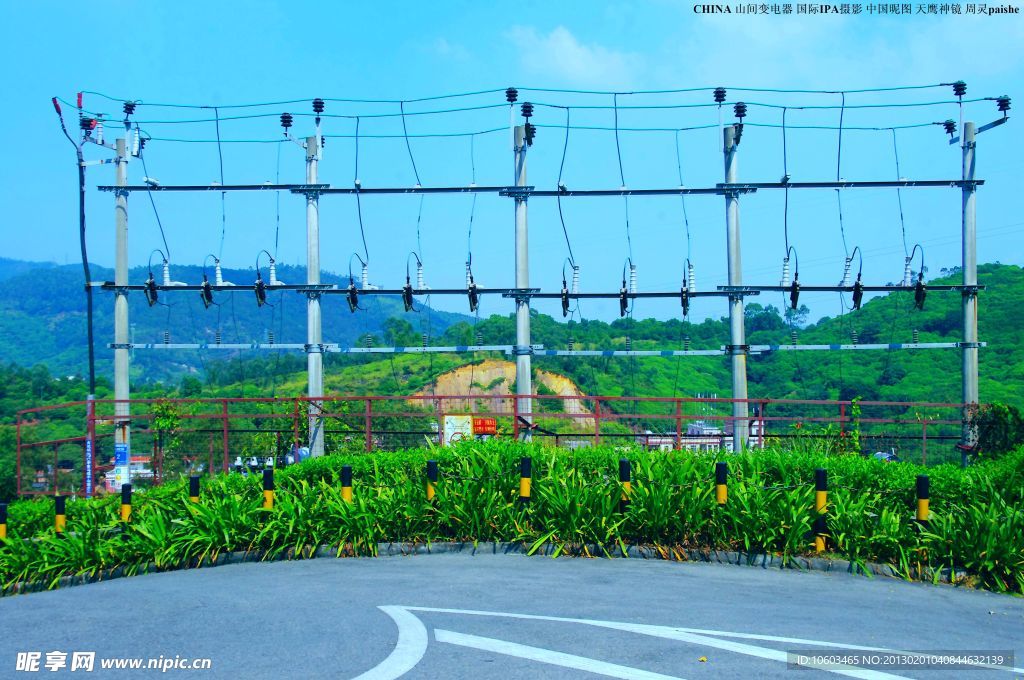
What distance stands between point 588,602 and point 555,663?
187 centimetres

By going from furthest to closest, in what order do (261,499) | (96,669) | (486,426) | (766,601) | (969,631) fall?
(486,426)
(261,499)
(766,601)
(969,631)
(96,669)

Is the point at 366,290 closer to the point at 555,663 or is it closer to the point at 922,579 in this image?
the point at 922,579

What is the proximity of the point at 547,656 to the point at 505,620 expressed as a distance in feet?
3.52

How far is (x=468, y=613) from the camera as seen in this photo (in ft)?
26.7

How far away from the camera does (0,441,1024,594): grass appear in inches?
417

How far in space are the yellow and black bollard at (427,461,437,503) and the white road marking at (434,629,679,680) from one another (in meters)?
4.28

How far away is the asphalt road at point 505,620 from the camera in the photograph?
6793 millimetres

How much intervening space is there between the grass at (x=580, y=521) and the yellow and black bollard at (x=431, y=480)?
0.28 ft

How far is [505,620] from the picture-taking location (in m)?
7.90

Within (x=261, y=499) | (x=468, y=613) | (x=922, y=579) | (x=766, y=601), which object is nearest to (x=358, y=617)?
(x=468, y=613)

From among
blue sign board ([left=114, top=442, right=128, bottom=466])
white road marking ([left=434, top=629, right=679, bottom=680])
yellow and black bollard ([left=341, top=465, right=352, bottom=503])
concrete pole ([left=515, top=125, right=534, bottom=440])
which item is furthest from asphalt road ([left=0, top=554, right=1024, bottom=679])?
blue sign board ([left=114, top=442, right=128, bottom=466])

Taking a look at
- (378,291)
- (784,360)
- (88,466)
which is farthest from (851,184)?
(784,360)

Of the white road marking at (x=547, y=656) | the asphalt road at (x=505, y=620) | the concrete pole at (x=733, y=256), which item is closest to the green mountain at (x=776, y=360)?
the concrete pole at (x=733, y=256)

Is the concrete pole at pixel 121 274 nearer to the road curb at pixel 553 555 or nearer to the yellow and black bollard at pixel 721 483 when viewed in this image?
the road curb at pixel 553 555
